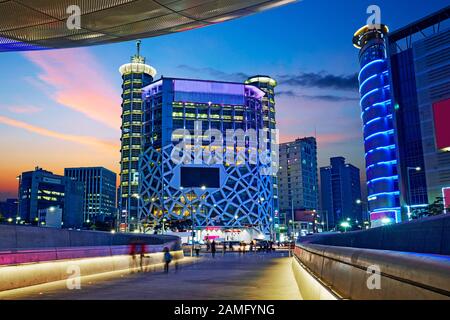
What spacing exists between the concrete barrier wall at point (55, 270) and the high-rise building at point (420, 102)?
6290cm

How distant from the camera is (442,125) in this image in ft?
54.2

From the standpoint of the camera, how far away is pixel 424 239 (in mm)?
6793

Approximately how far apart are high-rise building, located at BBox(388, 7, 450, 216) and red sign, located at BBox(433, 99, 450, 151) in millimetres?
60378

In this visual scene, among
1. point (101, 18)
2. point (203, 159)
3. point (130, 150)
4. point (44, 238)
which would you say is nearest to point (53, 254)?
point (44, 238)

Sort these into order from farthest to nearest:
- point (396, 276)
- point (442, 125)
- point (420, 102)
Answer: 1. point (420, 102)
2. point (442, 125)
3. point (396, 276)

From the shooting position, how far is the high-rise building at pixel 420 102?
7862cm

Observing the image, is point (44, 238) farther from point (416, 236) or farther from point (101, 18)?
point (416, 236)

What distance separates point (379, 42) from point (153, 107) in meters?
69.7

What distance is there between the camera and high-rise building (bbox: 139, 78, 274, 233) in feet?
417

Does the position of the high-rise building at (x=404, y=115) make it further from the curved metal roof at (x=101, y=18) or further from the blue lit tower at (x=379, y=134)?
the curved metal roof at (x=101, y=18)

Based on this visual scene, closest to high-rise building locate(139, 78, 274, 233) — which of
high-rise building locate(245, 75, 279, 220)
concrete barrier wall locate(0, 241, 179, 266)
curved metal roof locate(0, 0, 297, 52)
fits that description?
high-rise building locate(245, 75, 279, 220)

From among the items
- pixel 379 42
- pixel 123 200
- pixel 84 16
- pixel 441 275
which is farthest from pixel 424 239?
pixel 123 200

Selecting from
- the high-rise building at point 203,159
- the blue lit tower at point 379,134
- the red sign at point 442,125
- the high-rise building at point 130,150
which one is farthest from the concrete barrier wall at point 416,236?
the high-rise building at point 130,150

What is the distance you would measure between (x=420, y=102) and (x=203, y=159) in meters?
63.8
